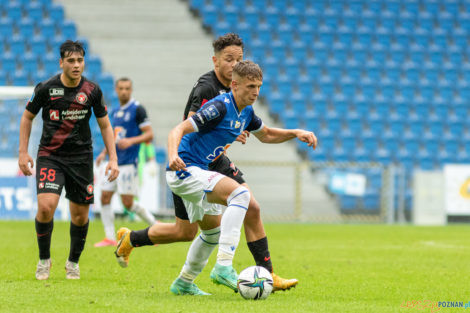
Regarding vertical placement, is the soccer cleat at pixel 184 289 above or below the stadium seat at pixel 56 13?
below

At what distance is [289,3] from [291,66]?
7.85ft

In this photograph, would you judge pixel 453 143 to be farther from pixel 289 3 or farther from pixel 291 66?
pixel 289 3

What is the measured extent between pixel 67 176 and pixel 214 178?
1.86 meters

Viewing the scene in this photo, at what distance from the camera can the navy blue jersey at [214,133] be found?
17.3 ft

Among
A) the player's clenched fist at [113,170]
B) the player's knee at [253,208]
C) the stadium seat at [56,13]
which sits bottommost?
the player's knee at [253,208]

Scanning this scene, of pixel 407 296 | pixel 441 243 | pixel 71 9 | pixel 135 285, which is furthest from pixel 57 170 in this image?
pixel 71 9

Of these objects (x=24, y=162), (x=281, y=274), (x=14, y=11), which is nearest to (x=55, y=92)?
(x=24, y=162)

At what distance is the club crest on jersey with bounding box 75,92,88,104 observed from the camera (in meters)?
6.43

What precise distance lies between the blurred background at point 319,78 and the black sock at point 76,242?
10.8m

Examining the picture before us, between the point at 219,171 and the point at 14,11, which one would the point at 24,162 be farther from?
the point at 14,11

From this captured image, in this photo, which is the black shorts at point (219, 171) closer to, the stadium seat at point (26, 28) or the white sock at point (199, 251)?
the white sock at point (199, 251)

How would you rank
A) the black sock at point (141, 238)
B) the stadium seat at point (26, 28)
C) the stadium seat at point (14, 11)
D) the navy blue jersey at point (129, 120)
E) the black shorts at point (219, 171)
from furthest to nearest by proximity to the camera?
1. the stadium seat at point (14, 11)
2. the stadium seat at point (26, 28)
3. the navy blue jersey at point (129, 120)
4. the black sock at point (141, 238)
5. the black shorts at point (219, 171)

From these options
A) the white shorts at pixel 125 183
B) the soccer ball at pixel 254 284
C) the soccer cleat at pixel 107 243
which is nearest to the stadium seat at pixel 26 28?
the white shorts at pixel 125 183

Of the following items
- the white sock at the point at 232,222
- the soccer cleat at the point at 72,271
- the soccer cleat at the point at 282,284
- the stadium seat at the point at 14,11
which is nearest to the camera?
the white sock at the point at 232,222
